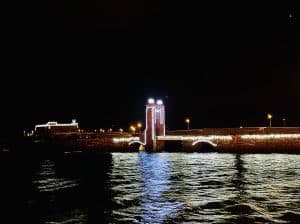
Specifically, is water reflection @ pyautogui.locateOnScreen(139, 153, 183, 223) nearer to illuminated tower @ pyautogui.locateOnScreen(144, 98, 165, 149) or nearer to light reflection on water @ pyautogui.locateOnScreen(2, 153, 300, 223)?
light reflection on water @ pyautogui.locateOnScreen(2, 153, 300, 223)

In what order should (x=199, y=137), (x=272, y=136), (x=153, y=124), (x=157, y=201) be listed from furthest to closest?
(x=153, y=124) → (x=199, y=137) → (x=272, y=136) → (x=157, y=201)

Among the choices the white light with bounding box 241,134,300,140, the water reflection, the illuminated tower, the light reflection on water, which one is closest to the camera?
the light reflection on water

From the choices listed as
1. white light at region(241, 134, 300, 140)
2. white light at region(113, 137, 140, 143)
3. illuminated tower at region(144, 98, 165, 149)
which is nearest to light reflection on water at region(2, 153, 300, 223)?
white light at region(241, 134, 300, 140)

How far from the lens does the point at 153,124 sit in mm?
122312

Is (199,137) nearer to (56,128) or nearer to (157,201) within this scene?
(157,201)

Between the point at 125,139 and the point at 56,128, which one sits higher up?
the point at 56,128

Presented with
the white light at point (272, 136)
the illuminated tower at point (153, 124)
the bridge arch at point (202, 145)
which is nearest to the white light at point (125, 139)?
the illuminated tower at point (153, 124)

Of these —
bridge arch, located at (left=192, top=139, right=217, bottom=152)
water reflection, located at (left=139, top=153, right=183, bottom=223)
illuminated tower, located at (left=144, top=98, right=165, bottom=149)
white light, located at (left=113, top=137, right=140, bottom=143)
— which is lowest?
water reflection, located at (left=139, top=153, right=183, bottom=223)

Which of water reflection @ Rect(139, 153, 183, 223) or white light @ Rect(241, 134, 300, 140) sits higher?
white light @ Rect(241, 134, 300, 140)

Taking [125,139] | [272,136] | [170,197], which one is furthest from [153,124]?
[170,197]

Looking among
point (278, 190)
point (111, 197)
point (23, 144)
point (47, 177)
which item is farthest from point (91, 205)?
point (23, 144)

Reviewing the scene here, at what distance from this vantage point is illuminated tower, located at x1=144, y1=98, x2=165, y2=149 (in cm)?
12138

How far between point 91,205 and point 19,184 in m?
18.7

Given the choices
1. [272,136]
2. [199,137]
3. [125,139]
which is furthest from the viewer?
[125,139]
